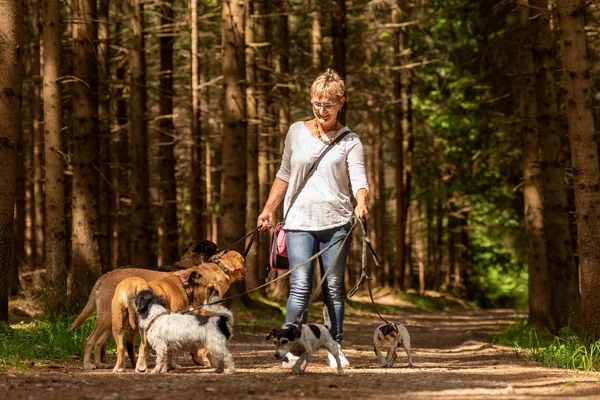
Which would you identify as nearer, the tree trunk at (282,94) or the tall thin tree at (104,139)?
the tall thin tree at (104,139)

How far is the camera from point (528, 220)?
1889 cm

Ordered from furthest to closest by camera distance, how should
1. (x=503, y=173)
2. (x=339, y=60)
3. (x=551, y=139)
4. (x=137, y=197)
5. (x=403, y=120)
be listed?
(x=403, y=120) < (x=503, y=173) < (x=339, y=60) < (x=137, y=197) < (x=551, y=139)

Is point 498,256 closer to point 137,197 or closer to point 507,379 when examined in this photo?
point 137,197

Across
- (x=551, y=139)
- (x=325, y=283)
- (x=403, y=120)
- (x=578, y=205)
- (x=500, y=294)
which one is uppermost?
(x=403, y=120)

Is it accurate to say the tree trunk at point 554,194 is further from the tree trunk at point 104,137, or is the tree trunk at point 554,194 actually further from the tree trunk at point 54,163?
the tree trunk at point 104,137

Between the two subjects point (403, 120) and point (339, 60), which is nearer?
point (339, 60)

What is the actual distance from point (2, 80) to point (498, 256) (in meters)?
34.3

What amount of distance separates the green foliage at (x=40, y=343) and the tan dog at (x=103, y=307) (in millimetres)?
654

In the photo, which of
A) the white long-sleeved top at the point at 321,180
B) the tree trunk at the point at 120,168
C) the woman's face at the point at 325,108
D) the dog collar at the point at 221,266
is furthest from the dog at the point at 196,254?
the tree trunk at the point at 120,168

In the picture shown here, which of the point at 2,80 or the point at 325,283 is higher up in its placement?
the point at 2,80

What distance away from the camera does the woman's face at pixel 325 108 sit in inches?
356

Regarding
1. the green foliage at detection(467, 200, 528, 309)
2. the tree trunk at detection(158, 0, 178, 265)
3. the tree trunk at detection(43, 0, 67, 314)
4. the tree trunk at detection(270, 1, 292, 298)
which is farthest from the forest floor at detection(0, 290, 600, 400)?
the green foliage at detection(467, 200, 528, 309)

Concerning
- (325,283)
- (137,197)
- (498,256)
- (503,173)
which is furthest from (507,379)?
(498,256)

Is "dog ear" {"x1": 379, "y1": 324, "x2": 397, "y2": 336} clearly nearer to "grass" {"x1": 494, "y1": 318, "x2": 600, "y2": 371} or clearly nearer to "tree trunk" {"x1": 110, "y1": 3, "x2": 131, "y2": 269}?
"grass" {"x1": 494, "y1": 318, "x2": 600, "y2": 371}
